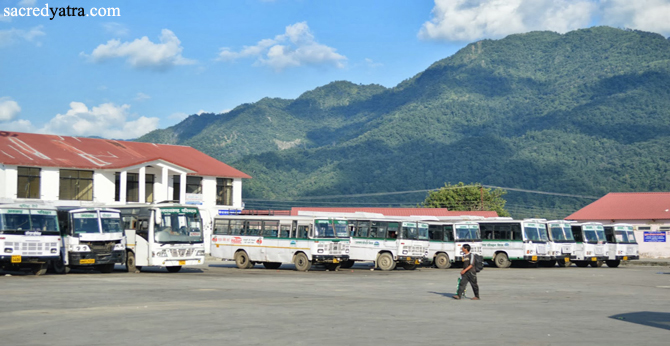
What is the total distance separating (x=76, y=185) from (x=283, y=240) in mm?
19659

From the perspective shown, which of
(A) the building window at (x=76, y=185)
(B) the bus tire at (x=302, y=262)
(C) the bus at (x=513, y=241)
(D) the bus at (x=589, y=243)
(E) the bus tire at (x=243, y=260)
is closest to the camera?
(B) the bus tire at (x=302, y=262)

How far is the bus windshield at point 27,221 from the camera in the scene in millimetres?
26998

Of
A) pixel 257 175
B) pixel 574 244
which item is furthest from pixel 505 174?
pixel 574 244

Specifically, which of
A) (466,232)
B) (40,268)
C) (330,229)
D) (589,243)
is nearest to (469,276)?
(330,229)

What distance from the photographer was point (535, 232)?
40.1m

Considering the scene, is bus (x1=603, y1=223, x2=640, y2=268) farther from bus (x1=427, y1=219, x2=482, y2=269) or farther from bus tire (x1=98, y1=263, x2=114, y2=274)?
bus tire (x1=98, y1=263, x2=114, y2=274)

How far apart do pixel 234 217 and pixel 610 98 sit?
15060 centimetres

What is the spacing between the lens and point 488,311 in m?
16.1

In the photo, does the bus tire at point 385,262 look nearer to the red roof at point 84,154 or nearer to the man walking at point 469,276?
the man walking at point 469,276

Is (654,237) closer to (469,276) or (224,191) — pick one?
(224,191)

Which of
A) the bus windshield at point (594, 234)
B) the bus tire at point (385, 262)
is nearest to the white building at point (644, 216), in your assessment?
the bus windshield at point (594, 234)

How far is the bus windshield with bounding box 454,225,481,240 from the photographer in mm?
39375

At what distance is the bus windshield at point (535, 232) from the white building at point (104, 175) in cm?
2169

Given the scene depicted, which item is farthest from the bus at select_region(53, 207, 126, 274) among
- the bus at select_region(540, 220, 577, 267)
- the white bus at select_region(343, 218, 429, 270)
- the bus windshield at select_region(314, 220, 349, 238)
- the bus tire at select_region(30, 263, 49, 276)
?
the bus at select_region(540, 220, 577, 267)
